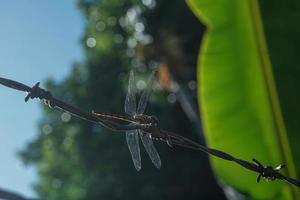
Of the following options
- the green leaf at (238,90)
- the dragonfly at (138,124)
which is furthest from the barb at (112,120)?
the green leaf at (238,90)

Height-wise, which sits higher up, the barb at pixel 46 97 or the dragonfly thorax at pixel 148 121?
the dragonfly thorax at pixel 148 121

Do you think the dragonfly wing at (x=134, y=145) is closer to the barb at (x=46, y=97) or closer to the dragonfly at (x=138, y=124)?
the dragonfly at (x=138, y=124)

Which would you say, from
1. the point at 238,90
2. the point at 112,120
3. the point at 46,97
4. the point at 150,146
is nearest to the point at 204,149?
the point at 150,146

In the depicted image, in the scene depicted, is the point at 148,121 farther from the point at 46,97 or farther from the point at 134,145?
the point at 46,97

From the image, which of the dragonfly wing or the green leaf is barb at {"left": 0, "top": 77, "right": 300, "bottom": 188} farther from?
the green leaf

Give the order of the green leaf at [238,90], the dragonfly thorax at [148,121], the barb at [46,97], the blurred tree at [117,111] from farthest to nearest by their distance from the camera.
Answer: the blurred tree at [117,111]
the green leaf at [238,90]
the dragonfly thorax at [148,121]
the barb at [46,97]
